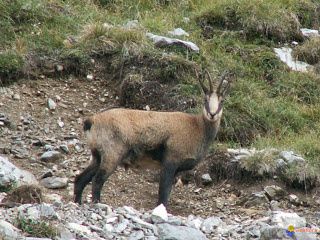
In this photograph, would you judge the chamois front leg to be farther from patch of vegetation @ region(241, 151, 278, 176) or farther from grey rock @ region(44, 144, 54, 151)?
grey rock @ region(44, 144, 54, 151)

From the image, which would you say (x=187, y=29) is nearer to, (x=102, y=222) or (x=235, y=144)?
(x=235, y=144)

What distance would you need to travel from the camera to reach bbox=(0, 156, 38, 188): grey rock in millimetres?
9039

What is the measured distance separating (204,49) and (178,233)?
6059 mm

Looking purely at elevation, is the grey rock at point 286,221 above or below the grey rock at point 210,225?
above

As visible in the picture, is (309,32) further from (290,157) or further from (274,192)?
(274,192)

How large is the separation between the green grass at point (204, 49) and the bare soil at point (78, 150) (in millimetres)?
341

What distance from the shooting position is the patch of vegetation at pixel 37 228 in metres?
6.66

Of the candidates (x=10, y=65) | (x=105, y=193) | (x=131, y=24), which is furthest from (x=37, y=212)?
(x=131, y=24)

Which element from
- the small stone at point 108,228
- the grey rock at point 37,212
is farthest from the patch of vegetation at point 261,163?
the grey rock at point 37,212

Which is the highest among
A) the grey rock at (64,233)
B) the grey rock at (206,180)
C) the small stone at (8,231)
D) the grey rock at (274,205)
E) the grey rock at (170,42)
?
the small stone at (8,231)

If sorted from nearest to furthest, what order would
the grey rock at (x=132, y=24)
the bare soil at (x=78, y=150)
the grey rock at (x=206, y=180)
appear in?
the bare soil at (x=78, y=150)
the grey rock at (x=206, y=180)
the grey rock at (x=132, y=24)

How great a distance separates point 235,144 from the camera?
36.2 feet

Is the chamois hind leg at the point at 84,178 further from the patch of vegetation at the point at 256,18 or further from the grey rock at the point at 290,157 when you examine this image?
the patch of vegetation at the point at 256,18

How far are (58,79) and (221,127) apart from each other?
2.43 metres
